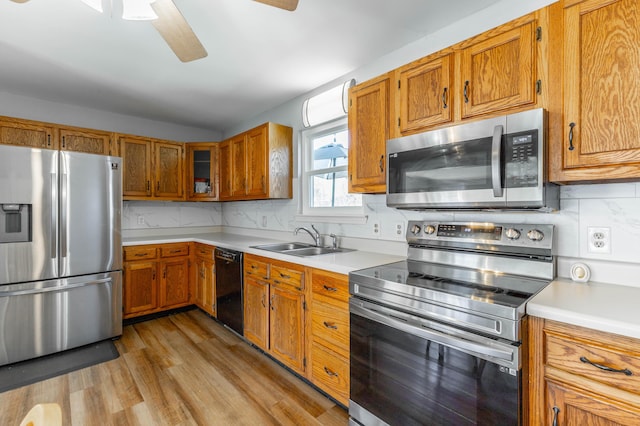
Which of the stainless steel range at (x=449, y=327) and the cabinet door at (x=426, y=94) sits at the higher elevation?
the cabinet door at (x=426, y=94)

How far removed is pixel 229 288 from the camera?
3.00 meters

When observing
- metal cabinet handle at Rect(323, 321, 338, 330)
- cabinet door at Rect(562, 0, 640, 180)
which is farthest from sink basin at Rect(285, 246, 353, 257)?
cabinet door at Rect(562, 0, 640, 180)

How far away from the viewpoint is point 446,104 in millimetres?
1713

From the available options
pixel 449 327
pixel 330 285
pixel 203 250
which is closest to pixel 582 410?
pixel 449 327

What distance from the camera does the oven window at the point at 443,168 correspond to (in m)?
1.53

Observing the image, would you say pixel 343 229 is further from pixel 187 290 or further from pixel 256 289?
pixel 187 290

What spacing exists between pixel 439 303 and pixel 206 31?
2188mm

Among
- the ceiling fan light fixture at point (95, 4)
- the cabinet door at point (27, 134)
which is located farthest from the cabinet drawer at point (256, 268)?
the cabinet door at point (27, 134)

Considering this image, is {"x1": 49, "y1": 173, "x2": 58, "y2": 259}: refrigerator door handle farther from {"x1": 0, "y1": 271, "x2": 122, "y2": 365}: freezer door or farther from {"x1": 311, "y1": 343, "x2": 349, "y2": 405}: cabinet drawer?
{"x1": 311, "y1": 343, "x2": 349, "y2": 405}: cabinet drawer

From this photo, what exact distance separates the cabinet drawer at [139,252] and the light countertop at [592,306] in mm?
3520

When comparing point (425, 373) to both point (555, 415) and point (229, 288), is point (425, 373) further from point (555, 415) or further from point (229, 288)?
point (229, 288)

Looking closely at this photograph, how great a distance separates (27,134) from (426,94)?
3746 millimetres

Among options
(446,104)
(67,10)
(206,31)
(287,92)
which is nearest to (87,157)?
(67,10)

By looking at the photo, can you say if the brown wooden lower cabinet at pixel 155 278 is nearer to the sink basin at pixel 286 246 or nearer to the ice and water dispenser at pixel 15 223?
the ice and water dispenser at pixel 15 223
